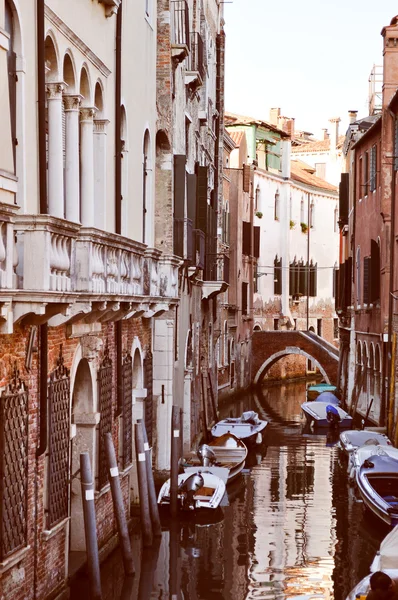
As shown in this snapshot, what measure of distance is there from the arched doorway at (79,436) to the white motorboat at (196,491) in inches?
145

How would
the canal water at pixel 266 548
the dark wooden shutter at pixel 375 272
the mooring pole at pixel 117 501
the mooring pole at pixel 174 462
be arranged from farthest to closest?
the dark wooden shutter at pixel 375 272
the mooring pole at pixel 174 462
the canal water at pixel 266 548
the mooring pole at pixel 117 501

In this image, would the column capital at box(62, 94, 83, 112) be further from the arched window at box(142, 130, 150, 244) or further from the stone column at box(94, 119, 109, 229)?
the arched window at box(142, 130, 150, 244)

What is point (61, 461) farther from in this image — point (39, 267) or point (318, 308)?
point (318, 308)

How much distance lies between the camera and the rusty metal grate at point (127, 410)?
1396cm

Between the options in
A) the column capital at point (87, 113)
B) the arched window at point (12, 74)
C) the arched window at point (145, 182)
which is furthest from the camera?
the arched window at point (145, 182)

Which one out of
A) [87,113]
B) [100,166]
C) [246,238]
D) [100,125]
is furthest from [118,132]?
[246,238]

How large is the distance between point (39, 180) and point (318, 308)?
42245 millimetres

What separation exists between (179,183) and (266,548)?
622 cm

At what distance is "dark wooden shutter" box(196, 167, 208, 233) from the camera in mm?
21594

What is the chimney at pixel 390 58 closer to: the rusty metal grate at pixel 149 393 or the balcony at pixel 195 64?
the balcony at pixel 195 64

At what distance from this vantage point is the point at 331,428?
94.5 feet

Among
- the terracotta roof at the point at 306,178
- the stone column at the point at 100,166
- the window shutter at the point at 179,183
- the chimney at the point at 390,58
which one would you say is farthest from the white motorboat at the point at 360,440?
the terracotta roof at the point at 306,178

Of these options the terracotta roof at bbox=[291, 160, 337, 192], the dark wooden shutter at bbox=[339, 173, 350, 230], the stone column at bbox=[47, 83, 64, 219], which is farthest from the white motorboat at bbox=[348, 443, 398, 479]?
the terracotta roof at bbox=[291, 160, 337, 192]

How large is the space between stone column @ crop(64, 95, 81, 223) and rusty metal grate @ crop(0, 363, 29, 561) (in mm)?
2392
